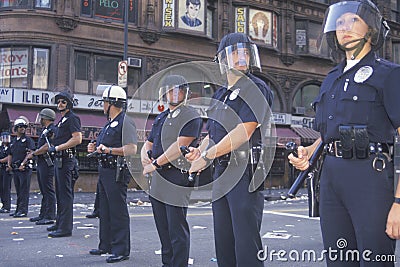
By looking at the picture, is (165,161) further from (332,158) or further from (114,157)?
(332,158)

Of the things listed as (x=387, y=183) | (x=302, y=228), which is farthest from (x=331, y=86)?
(x=302, y=228)

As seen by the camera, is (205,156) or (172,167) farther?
(172,167)

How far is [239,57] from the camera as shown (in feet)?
13.2

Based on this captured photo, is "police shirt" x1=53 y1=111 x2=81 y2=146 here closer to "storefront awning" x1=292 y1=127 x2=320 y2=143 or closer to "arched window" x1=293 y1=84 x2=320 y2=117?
"storefront awning" x1=292 y1=127 x2=320 y2=143

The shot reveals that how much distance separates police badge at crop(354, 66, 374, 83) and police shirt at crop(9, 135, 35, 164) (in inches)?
374

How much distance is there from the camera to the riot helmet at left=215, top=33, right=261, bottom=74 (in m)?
4.03

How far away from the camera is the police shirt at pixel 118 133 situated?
6379 mm

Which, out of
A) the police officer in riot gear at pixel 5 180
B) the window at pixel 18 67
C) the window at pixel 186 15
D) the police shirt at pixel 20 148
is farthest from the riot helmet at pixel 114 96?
the window at pixel 186 15

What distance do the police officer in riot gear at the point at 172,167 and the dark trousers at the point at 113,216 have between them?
898 mm

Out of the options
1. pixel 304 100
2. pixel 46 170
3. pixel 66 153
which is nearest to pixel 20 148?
pixel 46 170

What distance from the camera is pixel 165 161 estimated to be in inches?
199

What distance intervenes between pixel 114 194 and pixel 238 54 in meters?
2.86

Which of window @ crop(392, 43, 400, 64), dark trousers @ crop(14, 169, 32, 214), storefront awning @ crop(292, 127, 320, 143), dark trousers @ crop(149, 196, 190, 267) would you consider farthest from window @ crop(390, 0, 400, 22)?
dark trousers @ crop(149, 196, 190, 267)

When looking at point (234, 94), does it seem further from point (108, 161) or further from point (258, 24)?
point (258, 24)
